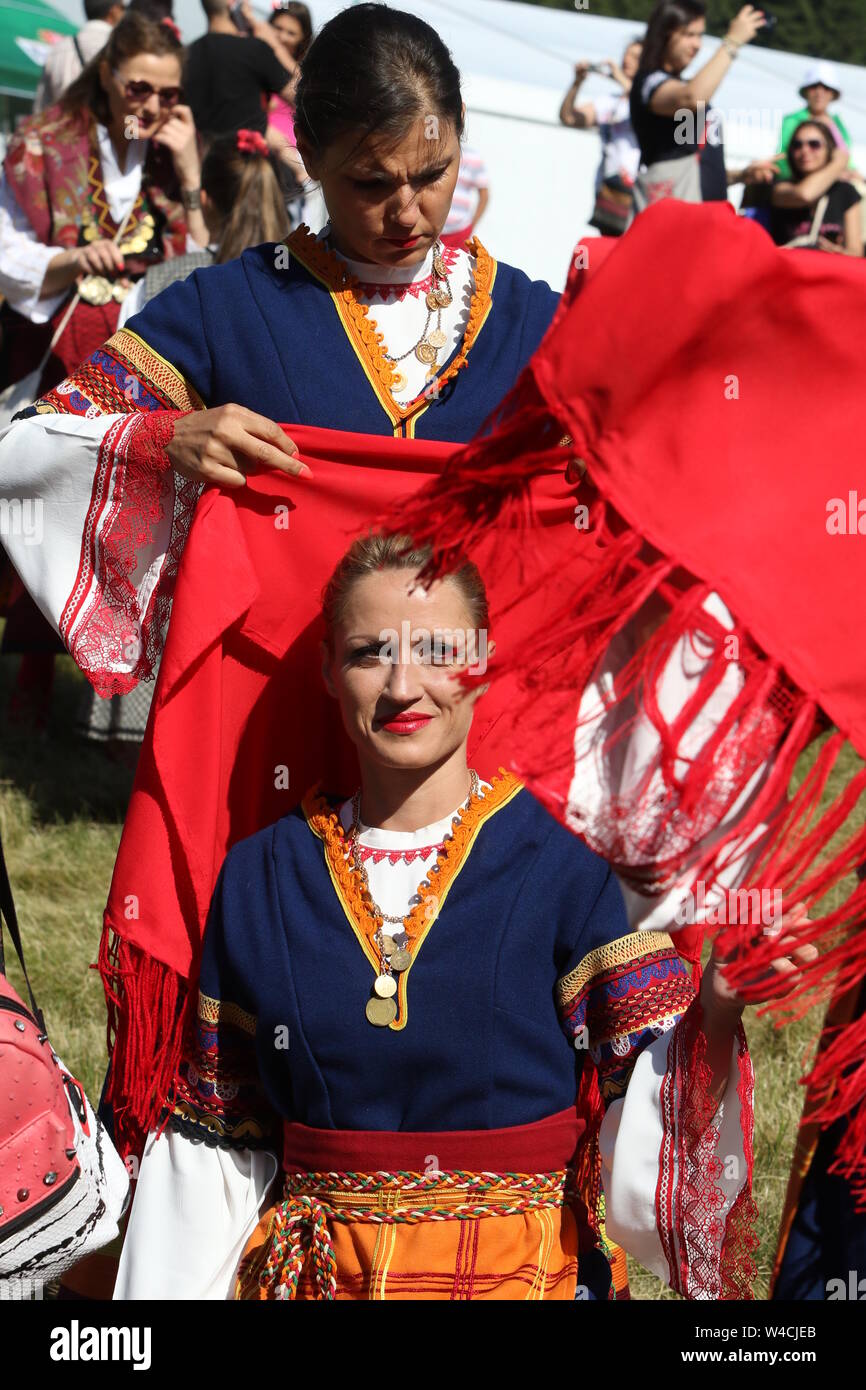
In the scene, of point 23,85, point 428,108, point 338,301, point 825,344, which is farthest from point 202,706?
point 23,85

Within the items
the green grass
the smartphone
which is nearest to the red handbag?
the green grass

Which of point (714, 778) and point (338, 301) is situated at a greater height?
point (338, 301)

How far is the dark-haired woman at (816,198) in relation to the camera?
7.92 metres

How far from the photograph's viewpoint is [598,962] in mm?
2189

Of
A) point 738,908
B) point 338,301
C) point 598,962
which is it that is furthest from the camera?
point 338,301

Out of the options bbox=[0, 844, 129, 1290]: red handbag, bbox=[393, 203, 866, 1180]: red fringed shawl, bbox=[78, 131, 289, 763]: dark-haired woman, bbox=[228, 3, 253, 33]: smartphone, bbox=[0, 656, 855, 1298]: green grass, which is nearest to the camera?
bbox=[393, 203, 866, 1180]: red fringed shawl

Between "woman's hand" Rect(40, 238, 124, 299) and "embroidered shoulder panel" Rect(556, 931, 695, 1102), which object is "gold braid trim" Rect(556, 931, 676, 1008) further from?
"woman's hand" Rect(40, 238, 124, 299)

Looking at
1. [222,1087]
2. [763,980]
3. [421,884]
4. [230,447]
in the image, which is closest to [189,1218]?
[222,1087]

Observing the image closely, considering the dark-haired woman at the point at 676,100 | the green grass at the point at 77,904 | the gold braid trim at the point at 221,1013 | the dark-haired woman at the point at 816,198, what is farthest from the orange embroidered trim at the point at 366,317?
the dark-haired woman at the point at 816,198

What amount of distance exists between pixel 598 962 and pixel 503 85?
8.20 metres

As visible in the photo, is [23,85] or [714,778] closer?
[714,778]

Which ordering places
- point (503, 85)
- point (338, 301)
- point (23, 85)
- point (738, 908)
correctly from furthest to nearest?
point (23, 85) → point (503, 85) → point (338, 301) → point (738, 908)

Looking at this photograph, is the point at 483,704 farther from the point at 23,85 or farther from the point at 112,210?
the point at 23,85

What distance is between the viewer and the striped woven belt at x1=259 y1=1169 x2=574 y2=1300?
2150 millimetres
